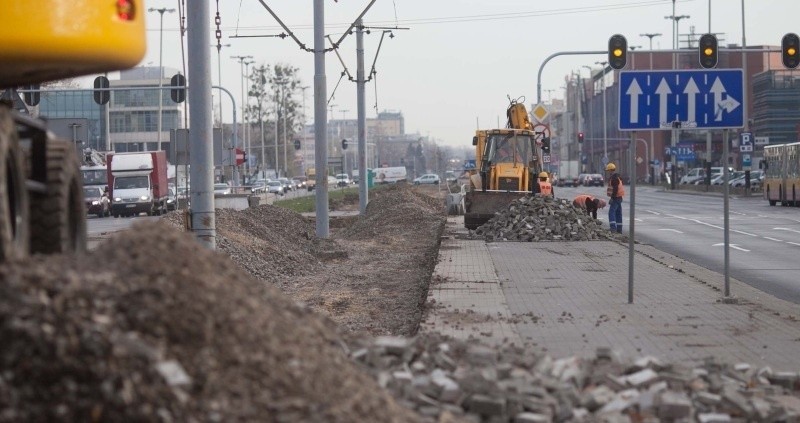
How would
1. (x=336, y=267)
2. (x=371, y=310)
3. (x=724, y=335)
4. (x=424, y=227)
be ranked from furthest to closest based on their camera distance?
(x=424, y=227) → (x=336, y=267) → (x=371, y=310) → (x=724, y=335)

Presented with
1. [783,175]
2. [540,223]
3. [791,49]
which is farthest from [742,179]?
[540,223]

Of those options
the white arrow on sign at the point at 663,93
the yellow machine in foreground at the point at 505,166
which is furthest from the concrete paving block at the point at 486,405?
the yellow machine in foreground at the point at 505,166

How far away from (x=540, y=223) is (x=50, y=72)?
2129 cm

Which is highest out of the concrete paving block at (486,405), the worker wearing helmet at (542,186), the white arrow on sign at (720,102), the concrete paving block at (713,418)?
the white arrow on sign at (720,102)

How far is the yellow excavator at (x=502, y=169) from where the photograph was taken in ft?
108

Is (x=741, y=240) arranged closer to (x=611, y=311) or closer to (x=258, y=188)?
(x=611, y=311)

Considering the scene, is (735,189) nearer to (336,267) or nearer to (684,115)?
(336,267)

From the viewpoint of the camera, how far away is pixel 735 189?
81375 mm

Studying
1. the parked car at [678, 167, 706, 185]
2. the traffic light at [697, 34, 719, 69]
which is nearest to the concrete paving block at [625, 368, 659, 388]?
the traffic light at [697, 34, 719, 69]

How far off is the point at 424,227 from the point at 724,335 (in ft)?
84.2

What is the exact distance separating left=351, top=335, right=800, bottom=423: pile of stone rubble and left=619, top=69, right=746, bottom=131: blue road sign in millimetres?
6736

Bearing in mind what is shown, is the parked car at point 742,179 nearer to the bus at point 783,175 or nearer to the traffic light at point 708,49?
the bus at point 783,175

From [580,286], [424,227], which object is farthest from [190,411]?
[424,227]

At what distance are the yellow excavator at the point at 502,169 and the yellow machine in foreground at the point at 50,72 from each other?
78.7ft
